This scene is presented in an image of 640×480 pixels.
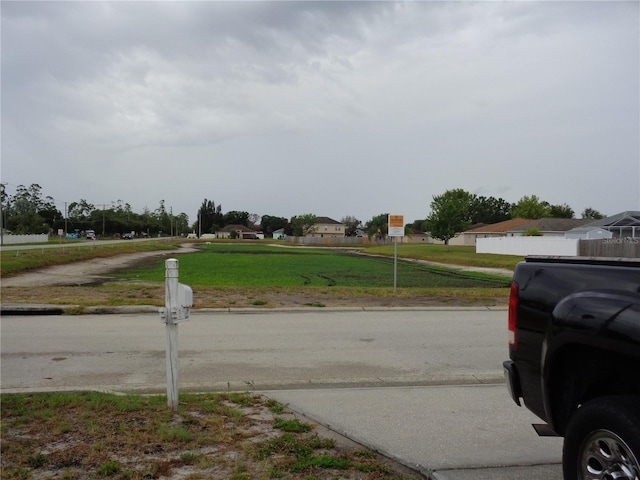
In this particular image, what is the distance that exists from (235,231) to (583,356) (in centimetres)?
15847

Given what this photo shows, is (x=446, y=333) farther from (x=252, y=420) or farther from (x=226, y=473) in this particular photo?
(x=226, y=473)

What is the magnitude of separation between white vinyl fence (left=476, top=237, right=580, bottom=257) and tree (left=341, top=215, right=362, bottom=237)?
98444 mm

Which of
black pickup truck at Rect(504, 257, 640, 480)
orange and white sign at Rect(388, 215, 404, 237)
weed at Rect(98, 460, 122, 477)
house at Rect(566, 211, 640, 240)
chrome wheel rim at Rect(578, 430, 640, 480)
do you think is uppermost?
house at Rect(566, 211, 640, 240)

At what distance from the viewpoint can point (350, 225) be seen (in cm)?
16162

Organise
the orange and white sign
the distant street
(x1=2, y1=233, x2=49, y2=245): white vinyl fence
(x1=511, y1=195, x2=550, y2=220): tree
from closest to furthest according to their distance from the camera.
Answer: the distant street → the orange and white sign → (x1=2, y1=233, x2=49, y2=245): white vinyl fence → (x1=511, y1=195, x2=550, y2=220): tree

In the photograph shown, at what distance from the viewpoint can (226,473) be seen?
381 centimetres

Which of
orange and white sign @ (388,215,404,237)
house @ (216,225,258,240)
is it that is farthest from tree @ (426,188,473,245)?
house @ (216,225,258,240)

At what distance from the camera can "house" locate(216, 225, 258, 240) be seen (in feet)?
526

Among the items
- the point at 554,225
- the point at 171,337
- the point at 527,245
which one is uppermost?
the point at 554,225

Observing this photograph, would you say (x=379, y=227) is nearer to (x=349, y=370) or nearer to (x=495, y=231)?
(x=495, y=231)

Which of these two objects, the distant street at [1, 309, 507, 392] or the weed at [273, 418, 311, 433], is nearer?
the weed at [273, 418, 311, 433]

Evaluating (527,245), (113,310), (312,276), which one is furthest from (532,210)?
(113,310)

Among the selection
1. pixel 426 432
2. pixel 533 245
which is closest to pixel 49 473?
pixel 426 432

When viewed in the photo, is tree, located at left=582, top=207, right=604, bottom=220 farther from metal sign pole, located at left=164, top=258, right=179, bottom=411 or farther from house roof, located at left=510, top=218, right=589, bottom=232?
metal sign pole, located at left=164, top=258, right=179, bottom=411
